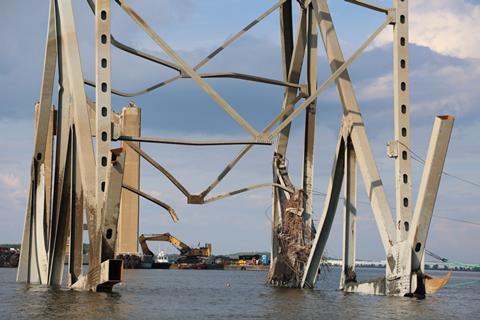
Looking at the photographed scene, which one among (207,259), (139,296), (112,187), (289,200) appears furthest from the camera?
(207,259)

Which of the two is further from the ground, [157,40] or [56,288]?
[157,40]

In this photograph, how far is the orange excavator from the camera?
546 feet

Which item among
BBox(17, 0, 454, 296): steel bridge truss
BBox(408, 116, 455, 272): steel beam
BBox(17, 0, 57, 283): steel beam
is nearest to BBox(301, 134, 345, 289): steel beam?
BBox(17, 0, 454, 296): steel bridge truss

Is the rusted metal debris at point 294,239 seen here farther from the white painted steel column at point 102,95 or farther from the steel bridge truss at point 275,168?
the white painted steel column at point 102,95

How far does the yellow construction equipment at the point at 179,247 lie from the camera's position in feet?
546

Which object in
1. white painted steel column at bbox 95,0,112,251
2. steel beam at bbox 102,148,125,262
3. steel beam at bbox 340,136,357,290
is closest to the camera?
steel beam at bbox 102,148,125,262

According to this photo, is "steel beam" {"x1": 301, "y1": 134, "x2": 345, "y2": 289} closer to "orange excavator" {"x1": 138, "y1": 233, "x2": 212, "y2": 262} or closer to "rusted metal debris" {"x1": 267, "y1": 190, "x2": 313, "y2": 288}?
"rusted metal debris" {"x1": 267, "y1": 190, "x2": 313, "y2": 288}

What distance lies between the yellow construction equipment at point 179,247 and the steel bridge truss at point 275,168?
109744 mm

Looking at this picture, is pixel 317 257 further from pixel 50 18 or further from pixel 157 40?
pixel 50 18

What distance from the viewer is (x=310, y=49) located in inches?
2200

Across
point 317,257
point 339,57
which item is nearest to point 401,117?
point 339,57

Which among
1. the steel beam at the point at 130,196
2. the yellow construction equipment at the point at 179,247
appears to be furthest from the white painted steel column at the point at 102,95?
the yellow construction equipment at the point at 179,247

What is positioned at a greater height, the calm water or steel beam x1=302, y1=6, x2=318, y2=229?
steel beam x1=302, y1=6, x2=318, y2=229

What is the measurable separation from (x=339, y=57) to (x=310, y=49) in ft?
27.7
